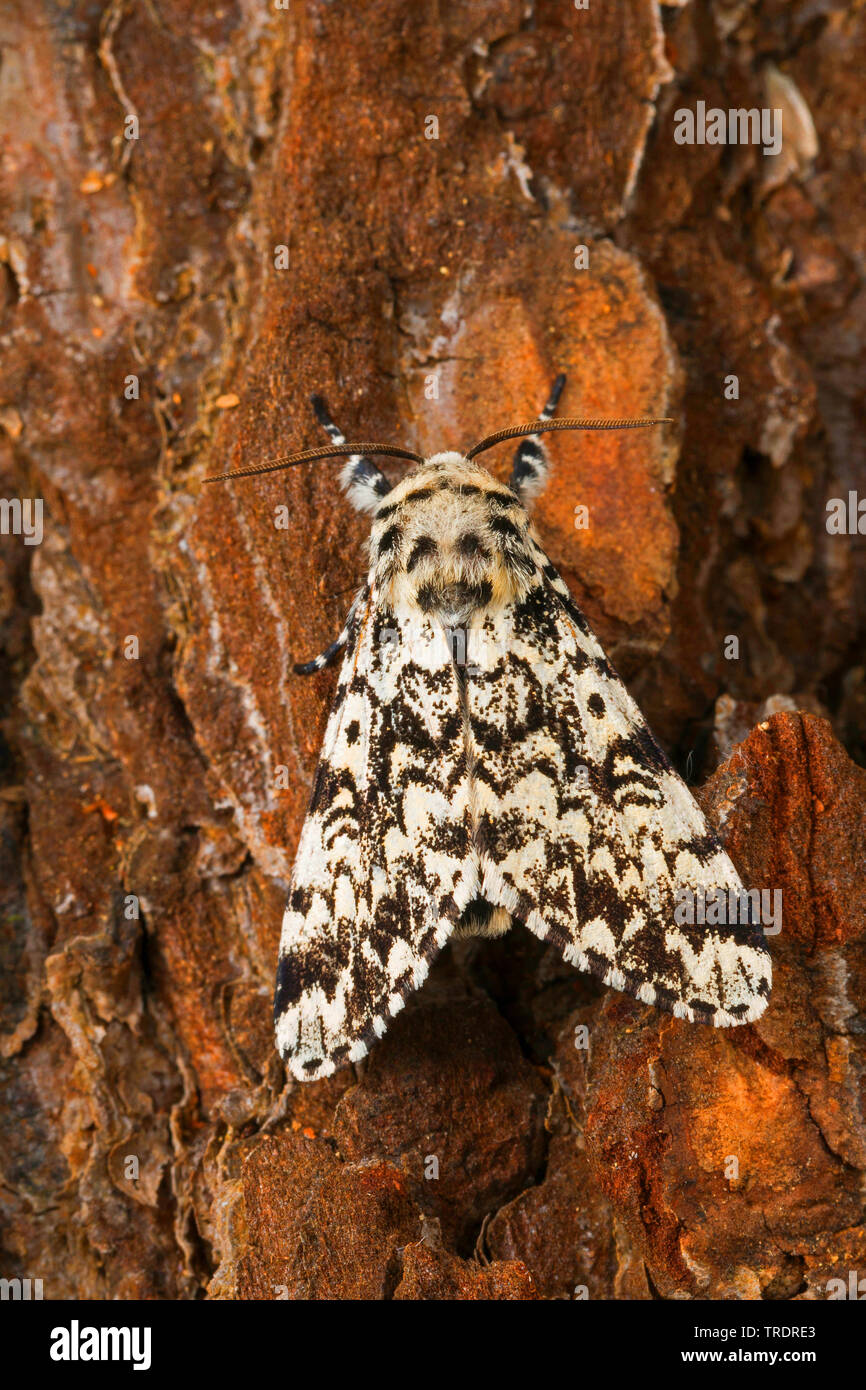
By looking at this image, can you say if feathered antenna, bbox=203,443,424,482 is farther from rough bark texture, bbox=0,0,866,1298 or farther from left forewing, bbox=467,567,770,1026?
left forewing, bbox=467,567,770,1026

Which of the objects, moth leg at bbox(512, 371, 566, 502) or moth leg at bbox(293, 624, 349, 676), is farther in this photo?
moth leg at bbox(512, 371, 566, 502)

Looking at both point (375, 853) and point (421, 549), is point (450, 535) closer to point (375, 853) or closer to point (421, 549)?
point (421, 549)

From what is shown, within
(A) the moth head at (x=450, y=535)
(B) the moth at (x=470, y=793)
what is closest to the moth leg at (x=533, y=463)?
(B) the moth at (x=470, y=793)

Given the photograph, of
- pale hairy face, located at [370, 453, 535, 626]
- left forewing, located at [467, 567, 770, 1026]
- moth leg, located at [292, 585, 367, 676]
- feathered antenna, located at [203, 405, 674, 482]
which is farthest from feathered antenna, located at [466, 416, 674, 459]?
moth leg, located at [292, 585, 367, 676]

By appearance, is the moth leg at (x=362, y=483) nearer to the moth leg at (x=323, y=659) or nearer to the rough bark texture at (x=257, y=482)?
the rough bark texture at (x=257, y=482)

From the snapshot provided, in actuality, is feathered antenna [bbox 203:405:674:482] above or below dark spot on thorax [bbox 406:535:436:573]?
above

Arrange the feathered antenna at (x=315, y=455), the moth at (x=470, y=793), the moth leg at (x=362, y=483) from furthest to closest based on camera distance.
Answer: the moth leg at (x=362, y=483), the feathered antenna at (x=315, y=455), the moth at (x=470, y=793)
